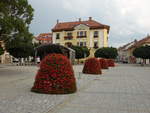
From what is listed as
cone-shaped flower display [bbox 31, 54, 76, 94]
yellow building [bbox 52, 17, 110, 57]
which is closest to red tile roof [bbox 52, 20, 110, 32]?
yellow building [bbox 52, 17, 110, 57]

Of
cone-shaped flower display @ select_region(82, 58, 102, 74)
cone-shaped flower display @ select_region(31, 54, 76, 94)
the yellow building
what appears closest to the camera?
cone-shaped flower display @ select_region(31, 54, 76, 94)

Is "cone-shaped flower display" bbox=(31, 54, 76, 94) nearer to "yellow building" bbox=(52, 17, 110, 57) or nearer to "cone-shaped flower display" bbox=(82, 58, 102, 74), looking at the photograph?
"cone-shaped flower display" bbox=(82, 58, 102, 74)

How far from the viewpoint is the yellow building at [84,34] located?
216ft

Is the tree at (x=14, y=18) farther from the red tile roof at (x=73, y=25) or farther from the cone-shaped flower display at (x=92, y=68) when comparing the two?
the red tile roof at (x=73, y=25)

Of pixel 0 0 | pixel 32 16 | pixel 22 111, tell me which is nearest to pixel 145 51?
pixel 32 16

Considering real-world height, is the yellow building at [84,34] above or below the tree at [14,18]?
above

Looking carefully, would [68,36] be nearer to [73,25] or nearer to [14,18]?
[73,25]

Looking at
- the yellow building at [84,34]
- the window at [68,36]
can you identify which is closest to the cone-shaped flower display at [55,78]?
the yellow building at [84,34]

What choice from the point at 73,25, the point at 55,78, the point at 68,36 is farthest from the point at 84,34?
the point at 55,78

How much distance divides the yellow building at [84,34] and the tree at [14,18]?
1806 inches

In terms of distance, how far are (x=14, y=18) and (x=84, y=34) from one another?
1940 inches

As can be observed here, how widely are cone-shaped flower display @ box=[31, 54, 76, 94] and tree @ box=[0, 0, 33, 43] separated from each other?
9176mm

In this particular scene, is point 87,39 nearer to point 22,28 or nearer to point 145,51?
point 145,51

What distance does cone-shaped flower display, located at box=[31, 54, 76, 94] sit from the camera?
9516 millimetres
